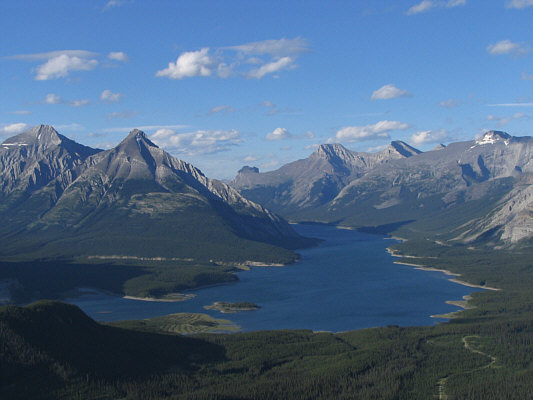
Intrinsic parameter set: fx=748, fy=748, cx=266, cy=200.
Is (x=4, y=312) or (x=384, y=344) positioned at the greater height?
(x=4, y=312)

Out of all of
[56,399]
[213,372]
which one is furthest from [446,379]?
[56,399]

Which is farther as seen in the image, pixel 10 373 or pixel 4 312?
pixel 4 312

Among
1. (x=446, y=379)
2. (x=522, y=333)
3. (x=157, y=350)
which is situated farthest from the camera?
(x=522, y=333)

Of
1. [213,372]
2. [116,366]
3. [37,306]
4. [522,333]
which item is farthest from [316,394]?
[522,333]

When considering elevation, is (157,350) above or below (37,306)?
below

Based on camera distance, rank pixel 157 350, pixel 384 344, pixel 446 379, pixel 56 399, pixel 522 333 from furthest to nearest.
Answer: pixel 522 333, pixel 384 344, pixel 157 350, pixel 446 379, pixel 56 399

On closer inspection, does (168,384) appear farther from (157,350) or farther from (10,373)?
(10,373)

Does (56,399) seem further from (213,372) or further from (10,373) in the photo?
(213,372)

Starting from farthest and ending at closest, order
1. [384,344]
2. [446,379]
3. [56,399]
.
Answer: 1. [384,344]
2. [446,379]
3. [56,399]

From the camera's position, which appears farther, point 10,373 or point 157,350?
point 157,350
